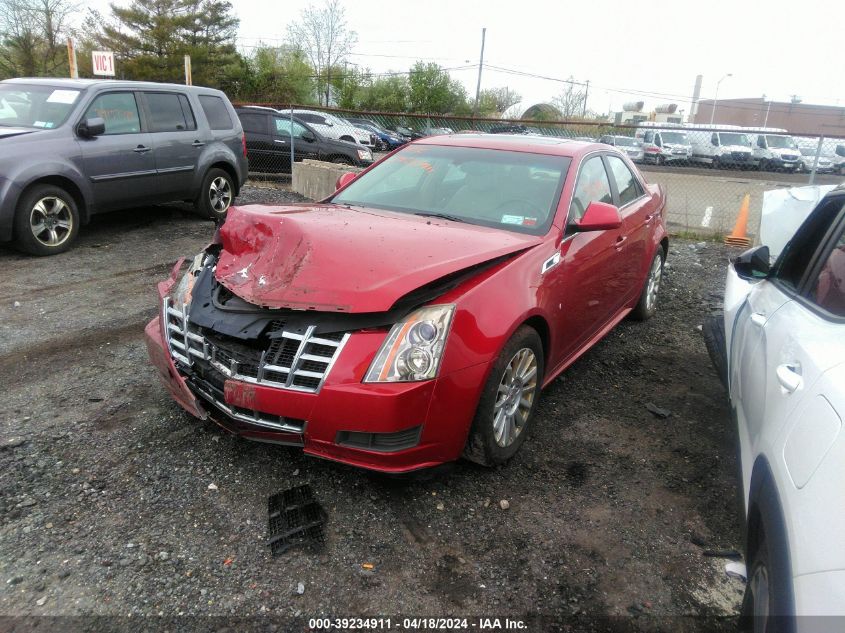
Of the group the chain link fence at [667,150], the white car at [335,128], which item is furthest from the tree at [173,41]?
the white car at [335,128]

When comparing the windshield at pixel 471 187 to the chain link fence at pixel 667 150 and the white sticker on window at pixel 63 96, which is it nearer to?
the chain link fence at pixel 667 150

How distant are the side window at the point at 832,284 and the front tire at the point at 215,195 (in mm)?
7627

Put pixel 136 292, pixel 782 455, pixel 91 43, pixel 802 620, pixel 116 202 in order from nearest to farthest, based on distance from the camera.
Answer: pixel 802 620 < pixel 782 455 < pixel 136 292 < pixel 116 202 < pixel 91 43

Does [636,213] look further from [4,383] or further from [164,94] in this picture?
[164,94]

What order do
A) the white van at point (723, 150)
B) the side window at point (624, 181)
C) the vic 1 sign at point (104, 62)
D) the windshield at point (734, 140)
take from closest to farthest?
the side window at point (624, 181), the vic 1 sign at point (104, 62), the white van at point (723, 150), the windshield at point (734, 140)

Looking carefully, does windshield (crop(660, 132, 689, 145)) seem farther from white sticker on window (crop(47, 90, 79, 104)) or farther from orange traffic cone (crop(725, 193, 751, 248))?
white sticker on window (crop(47, 90, 79, 104))

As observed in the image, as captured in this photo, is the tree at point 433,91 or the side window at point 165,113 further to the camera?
the tree at point 433,91

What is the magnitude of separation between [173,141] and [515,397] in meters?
6.69

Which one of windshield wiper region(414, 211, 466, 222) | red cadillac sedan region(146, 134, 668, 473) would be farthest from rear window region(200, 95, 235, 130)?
windshield wiper region(414, 211, 466, 222)

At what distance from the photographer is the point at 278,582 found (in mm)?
2357

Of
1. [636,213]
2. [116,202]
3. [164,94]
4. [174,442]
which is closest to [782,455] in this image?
[174,442]

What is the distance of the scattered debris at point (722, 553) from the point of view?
2654 millimetres

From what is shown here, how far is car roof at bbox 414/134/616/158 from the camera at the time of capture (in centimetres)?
416

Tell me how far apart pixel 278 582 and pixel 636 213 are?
12.6 feet
